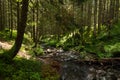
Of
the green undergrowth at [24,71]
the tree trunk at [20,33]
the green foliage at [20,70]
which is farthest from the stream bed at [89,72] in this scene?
the tree trunk at [20,33]

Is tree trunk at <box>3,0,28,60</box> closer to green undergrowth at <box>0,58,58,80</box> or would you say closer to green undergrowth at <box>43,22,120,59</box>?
green undergrowth at <box>0,58,58,80</box>

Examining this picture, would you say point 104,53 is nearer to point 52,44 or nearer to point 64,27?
point 64,27

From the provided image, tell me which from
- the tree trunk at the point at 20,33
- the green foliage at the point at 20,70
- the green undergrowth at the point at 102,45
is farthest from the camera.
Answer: the green undergrowth at the point at 102,45

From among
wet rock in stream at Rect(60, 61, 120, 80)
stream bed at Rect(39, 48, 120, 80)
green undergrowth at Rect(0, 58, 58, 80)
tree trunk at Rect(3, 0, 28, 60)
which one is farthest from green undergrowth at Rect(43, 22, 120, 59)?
tree trunk at Rect(3, 0, 28, 60)

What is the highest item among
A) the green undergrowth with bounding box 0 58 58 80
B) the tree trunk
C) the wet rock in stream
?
the tree trunk

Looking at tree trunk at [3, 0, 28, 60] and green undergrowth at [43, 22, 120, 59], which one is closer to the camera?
tree trunk at [3, 0, 28, 60]

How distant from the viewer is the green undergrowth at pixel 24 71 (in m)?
11.4

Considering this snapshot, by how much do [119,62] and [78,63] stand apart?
2935mm

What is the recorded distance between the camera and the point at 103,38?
25828 millimetres

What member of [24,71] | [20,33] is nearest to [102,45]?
[24,71]

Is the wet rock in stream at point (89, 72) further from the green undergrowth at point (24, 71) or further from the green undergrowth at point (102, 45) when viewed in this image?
the green undergrowth at point (102, 45)

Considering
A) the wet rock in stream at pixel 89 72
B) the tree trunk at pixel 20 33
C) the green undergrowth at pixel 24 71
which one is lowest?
the wet rock in stream at pixel 89 72

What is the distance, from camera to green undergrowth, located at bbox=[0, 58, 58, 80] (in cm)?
A: 1140

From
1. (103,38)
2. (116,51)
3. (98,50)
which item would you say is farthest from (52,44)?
(116,51)
